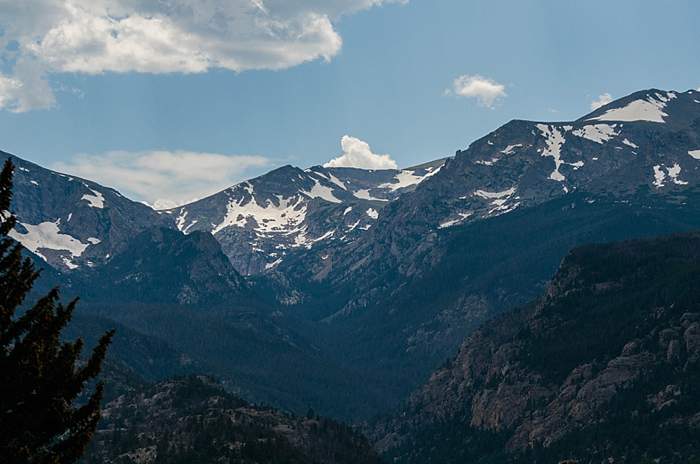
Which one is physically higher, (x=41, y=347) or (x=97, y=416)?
(x=41, y=347)

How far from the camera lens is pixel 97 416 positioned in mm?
39656

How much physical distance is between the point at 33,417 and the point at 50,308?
4.14m

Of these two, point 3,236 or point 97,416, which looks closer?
point 97,416

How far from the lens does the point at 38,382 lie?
1539 inches

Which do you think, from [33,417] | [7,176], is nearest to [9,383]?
[33,417]

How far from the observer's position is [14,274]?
41281 mm

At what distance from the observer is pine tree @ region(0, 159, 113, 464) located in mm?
38781

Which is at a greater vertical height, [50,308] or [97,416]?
[50,308]

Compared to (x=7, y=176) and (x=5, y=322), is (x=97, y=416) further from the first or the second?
(x=7, y=176)

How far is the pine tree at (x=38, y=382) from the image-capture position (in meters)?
38.8

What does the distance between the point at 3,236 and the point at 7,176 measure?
3.40m

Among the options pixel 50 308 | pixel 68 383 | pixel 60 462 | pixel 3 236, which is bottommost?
pixel 60 462

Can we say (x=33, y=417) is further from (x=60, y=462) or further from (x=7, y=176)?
(x=7, y=176)

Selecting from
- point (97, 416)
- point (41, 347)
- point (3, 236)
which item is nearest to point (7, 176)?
point (3, 236)
